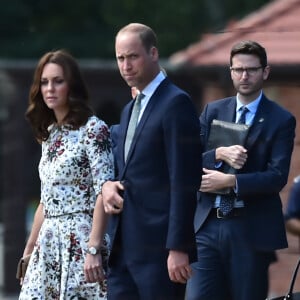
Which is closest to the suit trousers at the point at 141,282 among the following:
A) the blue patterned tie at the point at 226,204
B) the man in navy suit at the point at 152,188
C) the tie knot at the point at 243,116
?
the man in navy suit at the point at 152,188

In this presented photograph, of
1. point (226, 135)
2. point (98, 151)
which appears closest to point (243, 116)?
point (226, 135)

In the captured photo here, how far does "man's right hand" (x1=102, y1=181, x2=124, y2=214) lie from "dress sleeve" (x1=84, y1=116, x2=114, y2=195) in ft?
0.40

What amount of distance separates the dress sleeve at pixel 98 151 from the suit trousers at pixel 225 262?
0.62 meters

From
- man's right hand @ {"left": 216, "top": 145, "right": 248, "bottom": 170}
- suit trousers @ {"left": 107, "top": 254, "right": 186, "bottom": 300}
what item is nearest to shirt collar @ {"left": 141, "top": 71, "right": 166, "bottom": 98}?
man's right hand @ {"left": 216, "top": 145, "right": 248, "bottom": 170}

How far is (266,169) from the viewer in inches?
240

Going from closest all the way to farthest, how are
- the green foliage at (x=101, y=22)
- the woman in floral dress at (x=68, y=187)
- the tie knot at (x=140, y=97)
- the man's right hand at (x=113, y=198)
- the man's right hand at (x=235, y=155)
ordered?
1. the man's right hand at (x=113, y=198)
2. the tie knot at (x=140, y=97)
3. the woman in floral dress at (x=68, y=187)
4. the man's right hand at (x=235, y=155)
5. the green foliage at (x=101, y=22)

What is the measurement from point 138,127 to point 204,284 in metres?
0.90

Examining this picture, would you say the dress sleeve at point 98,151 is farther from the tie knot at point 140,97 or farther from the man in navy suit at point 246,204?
the man in navy suit at point 246,204

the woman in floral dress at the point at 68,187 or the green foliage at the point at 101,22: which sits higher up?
the green foliage at the point at 101,22

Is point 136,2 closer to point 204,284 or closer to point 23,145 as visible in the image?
point 23,145

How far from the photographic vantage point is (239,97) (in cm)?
617

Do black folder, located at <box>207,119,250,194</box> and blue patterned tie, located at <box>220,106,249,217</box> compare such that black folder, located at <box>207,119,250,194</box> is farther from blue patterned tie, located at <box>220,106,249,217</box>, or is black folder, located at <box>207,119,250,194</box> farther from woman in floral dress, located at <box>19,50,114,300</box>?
woman in floral dress, located at <box>19,50,114,300</box>

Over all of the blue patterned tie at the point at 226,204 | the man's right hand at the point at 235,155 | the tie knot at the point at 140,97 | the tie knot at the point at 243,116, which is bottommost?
the blue patterned tie at the point at 226,204

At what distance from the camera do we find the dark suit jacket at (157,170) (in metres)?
5.47
